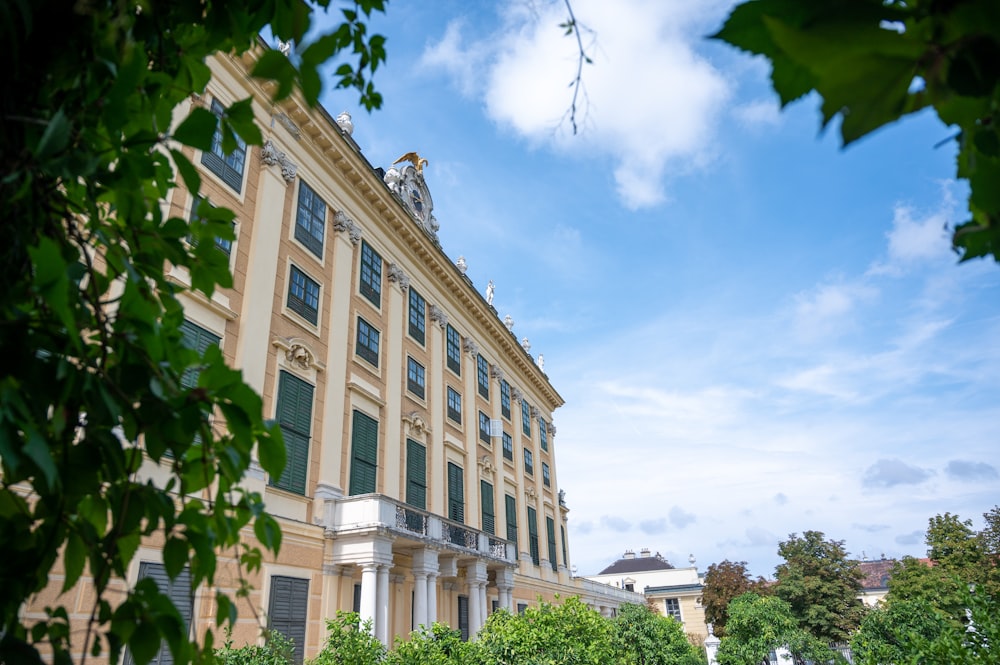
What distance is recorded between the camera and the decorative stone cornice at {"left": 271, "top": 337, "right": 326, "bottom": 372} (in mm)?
15273

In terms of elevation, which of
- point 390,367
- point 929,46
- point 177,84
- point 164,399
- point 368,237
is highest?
point 368,237

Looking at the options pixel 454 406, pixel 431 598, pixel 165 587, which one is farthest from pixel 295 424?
pixel 454 406

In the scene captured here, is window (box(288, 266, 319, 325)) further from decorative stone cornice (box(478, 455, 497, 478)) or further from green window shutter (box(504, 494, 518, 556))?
green window shutter (box(504, 494, 518, 556))

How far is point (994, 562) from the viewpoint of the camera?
36.6 meters

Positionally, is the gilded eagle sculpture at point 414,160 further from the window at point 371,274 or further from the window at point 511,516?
the window at point 511,516

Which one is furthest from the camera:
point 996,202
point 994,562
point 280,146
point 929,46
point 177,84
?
point 994,562

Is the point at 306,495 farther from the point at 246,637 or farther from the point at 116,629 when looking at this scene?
the point at 116,629

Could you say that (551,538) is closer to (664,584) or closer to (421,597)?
(421,597)

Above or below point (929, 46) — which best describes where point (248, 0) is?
above

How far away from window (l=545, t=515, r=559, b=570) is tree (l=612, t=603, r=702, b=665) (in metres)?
6.62

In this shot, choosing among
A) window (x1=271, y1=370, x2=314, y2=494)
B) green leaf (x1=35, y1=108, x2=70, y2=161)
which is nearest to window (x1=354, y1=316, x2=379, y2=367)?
window (x1=271, y1=370, x2=314, y2=494)

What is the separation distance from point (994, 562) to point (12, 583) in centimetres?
4796

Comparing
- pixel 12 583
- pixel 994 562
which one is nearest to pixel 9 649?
pixel 12 583

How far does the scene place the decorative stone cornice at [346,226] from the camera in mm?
18562
